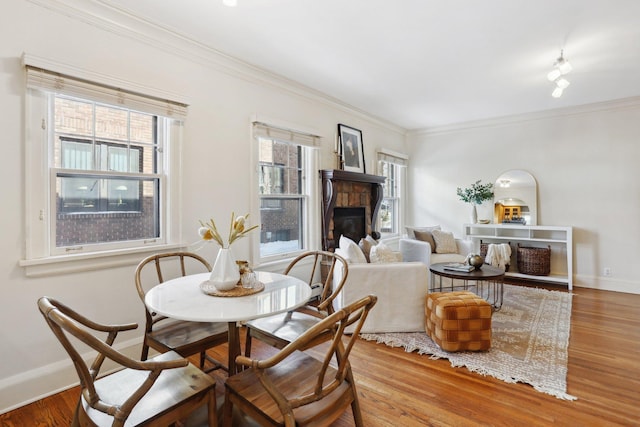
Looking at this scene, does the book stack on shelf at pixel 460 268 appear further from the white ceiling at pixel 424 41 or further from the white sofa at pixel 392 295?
the white ceiling at pixel 424 41

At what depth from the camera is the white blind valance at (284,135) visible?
11.3ft

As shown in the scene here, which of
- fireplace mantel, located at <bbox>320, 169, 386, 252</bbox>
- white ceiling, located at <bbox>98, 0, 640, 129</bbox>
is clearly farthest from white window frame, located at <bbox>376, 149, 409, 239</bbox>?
white ceiling, located at <bbox>98, 0, 640, 129</bbox>

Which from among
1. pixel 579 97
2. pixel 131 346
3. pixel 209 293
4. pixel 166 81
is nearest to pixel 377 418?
pixel 209 293

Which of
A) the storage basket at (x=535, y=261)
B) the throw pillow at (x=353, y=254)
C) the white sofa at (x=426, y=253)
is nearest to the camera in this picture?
the throw pillow at (x=353, y=254)

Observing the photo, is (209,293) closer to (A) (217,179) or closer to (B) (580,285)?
(A) (217,179)

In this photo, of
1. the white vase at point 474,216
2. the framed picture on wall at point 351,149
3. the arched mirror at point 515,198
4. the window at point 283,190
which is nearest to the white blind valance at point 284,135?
the window at point 283,190

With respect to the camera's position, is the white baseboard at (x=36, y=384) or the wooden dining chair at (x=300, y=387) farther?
the white baseboard at (x=36, y=384)

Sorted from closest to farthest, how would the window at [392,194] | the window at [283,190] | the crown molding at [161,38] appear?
the crown molding at [161,38] → the window at [283,190] → the window at [392,194]

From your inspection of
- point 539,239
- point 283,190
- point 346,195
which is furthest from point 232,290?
point 539,239

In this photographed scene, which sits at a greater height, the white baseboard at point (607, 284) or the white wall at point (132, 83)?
the white wall at point (132, 83)

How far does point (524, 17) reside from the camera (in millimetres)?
2480

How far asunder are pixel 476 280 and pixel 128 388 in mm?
3177

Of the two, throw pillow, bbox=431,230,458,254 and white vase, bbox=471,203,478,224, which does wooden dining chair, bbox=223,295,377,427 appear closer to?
throw pillow, bbox=431,230,458,254

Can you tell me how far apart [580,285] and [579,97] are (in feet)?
8.83
